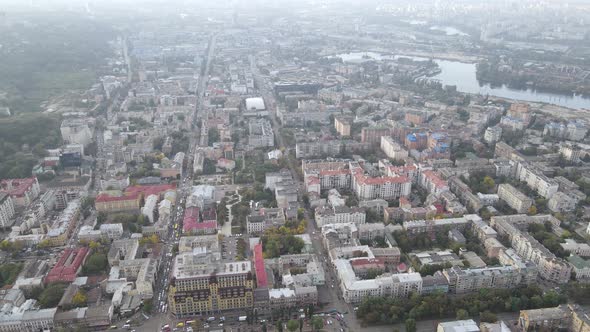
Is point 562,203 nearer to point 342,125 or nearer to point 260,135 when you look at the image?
point 342,125

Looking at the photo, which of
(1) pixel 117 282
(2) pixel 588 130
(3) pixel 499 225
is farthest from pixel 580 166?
(1) pixel 117 282

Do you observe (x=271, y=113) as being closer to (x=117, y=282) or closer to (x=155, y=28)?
(x=117, y=282)

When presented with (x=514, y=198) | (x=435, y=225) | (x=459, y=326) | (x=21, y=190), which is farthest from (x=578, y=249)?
(x=21, y=190)

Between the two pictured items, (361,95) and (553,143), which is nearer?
(553,143)

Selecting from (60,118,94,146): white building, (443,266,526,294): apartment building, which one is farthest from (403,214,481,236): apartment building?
(60,118,94,146): white building

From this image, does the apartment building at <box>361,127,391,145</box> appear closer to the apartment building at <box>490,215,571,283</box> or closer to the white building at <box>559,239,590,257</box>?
the apartment building at <box>490,215,571,283</box>

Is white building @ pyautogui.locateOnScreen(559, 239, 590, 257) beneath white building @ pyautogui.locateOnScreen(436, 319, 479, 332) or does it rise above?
beneath
